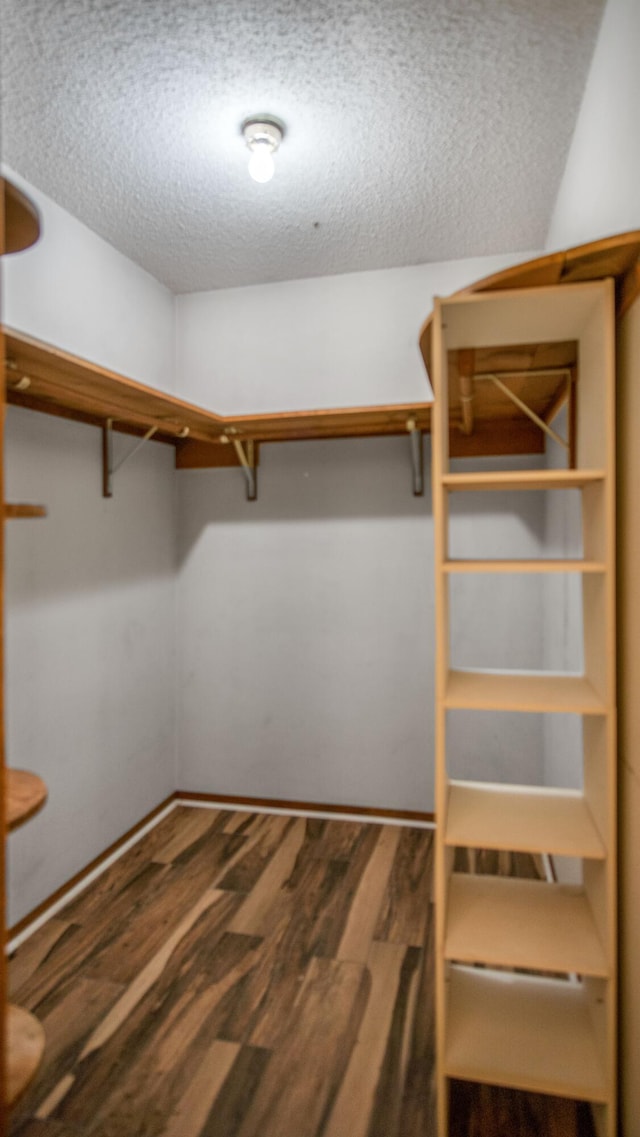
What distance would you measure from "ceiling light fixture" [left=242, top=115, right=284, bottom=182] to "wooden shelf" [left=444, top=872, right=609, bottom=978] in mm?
2036

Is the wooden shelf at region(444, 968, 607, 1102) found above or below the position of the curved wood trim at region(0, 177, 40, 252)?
below

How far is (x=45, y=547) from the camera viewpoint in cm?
230

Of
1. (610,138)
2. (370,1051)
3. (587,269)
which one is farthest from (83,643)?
(610,138)

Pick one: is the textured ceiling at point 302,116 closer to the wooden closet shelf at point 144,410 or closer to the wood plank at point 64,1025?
the wooden closet shelf at point 144,410

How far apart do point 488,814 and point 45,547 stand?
1682 millimetres

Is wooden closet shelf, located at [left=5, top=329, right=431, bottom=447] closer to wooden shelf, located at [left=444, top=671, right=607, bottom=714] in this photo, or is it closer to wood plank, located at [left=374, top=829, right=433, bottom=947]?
wooden shelf, located at [left=444, top=671, right=607, bottom=714]

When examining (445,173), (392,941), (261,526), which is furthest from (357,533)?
(392,941)

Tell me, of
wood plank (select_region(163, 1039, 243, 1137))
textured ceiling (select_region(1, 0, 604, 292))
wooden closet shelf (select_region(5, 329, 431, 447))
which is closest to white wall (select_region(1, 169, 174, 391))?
textured ceiling (select_region(1, 0, 604, 292))

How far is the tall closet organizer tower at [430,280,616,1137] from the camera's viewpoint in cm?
135

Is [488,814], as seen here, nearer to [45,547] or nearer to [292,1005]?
[292,1005]

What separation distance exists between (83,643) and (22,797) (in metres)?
1.67

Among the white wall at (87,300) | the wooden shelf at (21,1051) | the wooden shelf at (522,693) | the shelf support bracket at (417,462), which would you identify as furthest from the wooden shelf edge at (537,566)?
the white wall at (87,300)

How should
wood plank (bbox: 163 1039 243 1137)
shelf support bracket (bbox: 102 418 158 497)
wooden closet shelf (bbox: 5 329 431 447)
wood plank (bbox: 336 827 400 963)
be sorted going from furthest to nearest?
shelf support bracket (bbox: 102 418 158 497) < wood plank (bbox: 336 827 400 963) < wooden closet shelf (bbox: 5 329 431 447) < wood plank (bbox: 163 1039 243 1137)

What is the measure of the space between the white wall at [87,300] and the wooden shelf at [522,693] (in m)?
1.69
